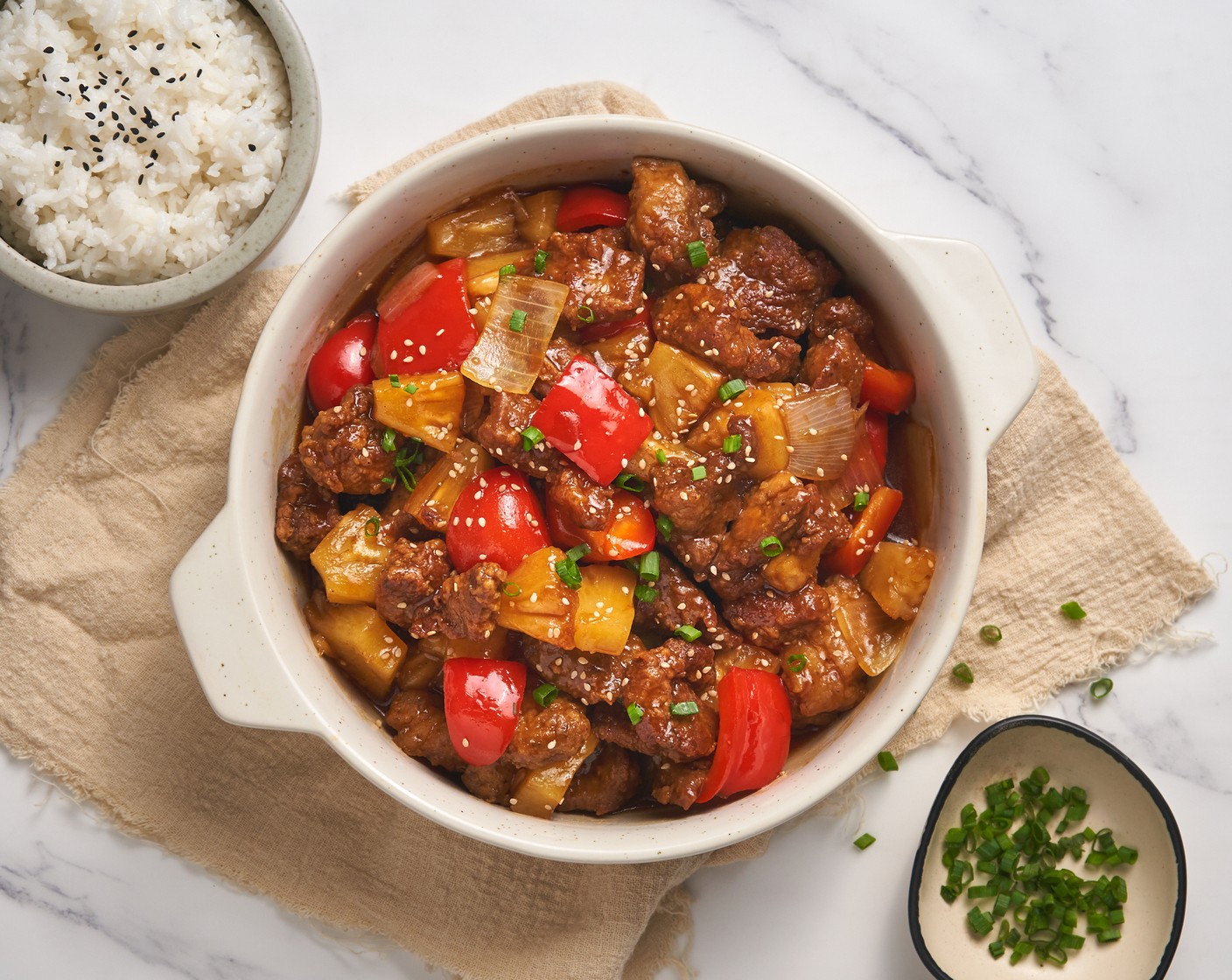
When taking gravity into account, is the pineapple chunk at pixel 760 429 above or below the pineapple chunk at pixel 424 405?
above

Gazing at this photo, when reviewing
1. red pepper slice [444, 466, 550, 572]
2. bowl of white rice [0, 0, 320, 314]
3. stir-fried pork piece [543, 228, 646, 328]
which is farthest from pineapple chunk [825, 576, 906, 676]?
bowl of white rice [0, 0, 320, 314]

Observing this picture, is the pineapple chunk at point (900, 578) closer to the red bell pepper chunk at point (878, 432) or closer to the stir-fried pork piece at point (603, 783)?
the red bell pepper chunk at point (878, 432)

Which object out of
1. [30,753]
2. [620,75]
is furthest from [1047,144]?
[30,753]

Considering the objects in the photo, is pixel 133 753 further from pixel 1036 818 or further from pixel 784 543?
pixel 1036 818

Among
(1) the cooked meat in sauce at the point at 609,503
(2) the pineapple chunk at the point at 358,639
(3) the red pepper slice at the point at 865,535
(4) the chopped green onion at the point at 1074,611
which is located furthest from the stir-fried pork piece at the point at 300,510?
(4) the chopped green onion at the point at 1074,611

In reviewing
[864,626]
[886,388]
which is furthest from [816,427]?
[864,626]
